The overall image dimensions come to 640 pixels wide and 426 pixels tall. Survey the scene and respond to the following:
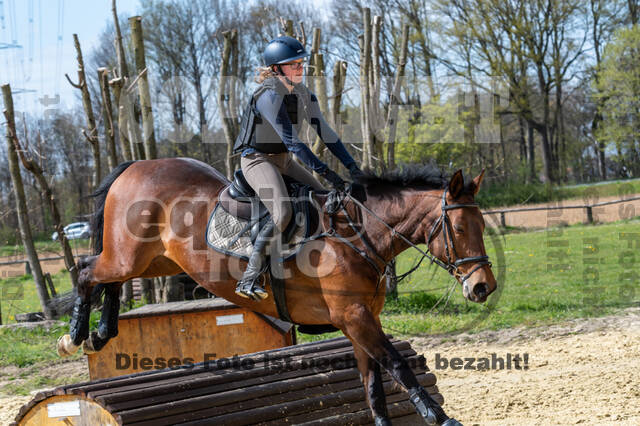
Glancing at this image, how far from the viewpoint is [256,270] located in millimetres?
3615

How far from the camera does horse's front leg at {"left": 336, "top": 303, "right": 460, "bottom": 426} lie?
327cm

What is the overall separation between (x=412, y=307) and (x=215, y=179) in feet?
19.3

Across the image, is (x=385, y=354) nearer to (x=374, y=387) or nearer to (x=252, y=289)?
(x=374, y=387)

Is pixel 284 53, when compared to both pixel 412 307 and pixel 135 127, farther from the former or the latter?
pixel 412 307

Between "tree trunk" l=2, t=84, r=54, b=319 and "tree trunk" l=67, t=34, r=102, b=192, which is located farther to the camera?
"tree trunk" l=67, t=34, r=102, b=192

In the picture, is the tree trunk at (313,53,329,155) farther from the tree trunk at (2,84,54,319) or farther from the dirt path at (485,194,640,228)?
the dirt path at (485,194,640,228)

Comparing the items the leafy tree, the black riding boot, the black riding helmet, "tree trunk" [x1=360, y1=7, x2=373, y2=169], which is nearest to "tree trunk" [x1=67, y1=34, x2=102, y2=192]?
"tree trunk" [x1=360, y1=7, x2=373, y2=169]

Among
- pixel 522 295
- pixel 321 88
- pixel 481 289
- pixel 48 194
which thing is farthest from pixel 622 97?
pixel 481 289

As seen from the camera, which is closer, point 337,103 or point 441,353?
point 441,353

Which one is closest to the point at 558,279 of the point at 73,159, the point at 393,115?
the point at 393,115

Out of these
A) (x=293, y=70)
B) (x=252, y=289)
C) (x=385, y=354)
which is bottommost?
(x=385, y=354)

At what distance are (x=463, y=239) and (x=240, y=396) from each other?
1.78 meters

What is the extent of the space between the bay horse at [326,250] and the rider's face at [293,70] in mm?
756

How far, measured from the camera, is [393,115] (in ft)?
31.4
